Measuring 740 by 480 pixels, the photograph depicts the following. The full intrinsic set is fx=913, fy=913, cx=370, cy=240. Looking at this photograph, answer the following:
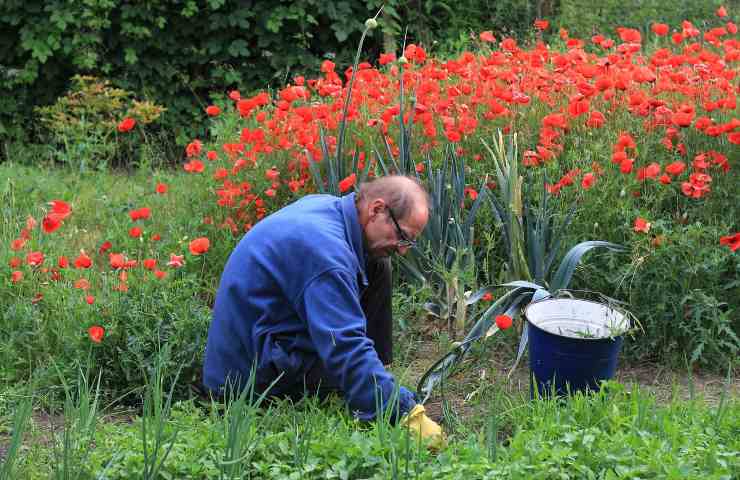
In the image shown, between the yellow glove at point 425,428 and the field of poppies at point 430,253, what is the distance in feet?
0.23

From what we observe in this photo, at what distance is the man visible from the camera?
9.29 feet

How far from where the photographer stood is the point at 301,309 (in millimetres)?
2957

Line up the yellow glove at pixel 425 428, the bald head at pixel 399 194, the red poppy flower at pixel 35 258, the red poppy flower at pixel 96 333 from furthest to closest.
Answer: the red poppy flower at pixel 35 258 < the red poppy flower at pixel 96 333 < the bald head at pixel 399 194 < the yellow glove at pixel 425 428

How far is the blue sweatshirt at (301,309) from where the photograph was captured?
2824 mm

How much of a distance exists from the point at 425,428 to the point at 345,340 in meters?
0.38

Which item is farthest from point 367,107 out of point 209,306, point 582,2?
point 582,2

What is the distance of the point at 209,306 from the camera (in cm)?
409

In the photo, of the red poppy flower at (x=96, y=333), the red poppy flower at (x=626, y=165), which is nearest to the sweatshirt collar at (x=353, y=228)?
the red poppy flower at (x=96, y=333)

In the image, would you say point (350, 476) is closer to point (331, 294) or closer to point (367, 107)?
point (331, 294)

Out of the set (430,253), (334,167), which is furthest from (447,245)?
(334,167)

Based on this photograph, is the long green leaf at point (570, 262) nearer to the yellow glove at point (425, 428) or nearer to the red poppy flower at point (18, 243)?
the yellow glove at point (425, 428)

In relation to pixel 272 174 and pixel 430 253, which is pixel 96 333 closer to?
pixel 272 174

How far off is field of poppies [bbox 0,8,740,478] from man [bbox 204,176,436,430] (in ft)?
0.50

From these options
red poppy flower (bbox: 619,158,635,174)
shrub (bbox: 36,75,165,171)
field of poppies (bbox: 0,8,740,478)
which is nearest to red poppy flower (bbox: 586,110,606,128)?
field of poppies (bbox: 0,8,740,478)
